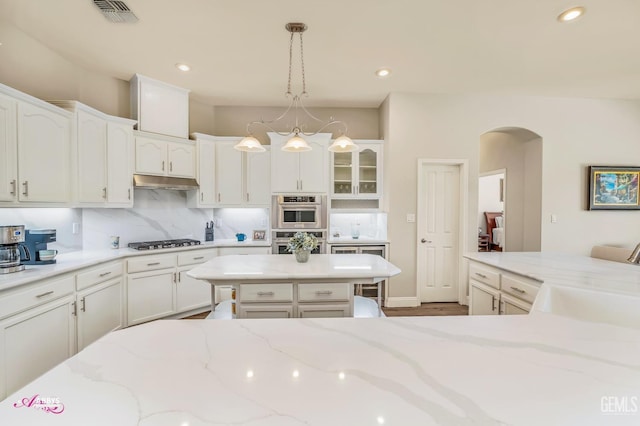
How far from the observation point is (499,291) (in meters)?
2.22

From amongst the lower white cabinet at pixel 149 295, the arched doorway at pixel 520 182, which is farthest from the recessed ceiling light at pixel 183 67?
the arched doorway at pixel 520 182

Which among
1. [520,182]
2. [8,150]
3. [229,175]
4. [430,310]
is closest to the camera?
[8,150]

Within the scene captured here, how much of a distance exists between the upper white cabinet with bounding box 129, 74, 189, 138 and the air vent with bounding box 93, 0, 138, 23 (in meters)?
1.10

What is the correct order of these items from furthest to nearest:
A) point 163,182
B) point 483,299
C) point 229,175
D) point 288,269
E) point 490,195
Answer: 1. point 490,195
2. point 229,175
3. point 163,182
4. point 483,299
5. point 288,269

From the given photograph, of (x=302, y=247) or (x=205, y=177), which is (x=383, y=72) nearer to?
(x=302, y=247)

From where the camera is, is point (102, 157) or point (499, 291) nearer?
point (499, 291)


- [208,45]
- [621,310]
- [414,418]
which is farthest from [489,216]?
[414,418]

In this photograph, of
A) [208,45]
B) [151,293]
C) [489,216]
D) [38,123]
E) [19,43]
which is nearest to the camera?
[38,123]

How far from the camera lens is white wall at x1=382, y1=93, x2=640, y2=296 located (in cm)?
380

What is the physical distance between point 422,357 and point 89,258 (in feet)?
10.1

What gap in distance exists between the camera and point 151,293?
10.2ft

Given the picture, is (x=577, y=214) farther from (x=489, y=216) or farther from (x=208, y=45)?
(x=208, y=45)

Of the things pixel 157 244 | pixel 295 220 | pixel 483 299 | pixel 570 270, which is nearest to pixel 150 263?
pixel 157 244

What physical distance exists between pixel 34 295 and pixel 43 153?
1.21 m
